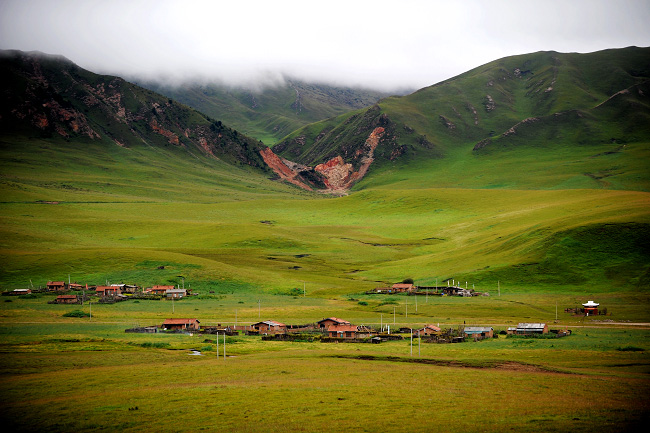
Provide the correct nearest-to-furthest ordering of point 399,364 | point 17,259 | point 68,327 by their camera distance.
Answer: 1. point 399,364
2. point 68,327
3. point 17,259

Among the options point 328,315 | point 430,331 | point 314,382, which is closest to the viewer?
point 314,382

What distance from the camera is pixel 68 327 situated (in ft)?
226

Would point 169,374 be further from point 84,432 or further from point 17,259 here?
point 17,259

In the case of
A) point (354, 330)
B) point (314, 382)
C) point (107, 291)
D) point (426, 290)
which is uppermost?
point (314, 382)

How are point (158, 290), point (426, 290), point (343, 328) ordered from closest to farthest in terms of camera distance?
point (343, 328) → point (158, 290) → point (426, 290)

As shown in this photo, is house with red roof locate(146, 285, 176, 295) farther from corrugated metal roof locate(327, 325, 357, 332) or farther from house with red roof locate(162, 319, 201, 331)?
corrugated metal roof locate(327, 325, 357, 332)

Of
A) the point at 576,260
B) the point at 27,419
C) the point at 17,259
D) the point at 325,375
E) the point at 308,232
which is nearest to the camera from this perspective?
the point at 27,419

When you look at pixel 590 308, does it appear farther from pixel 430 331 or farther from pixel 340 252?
pixel 340 252

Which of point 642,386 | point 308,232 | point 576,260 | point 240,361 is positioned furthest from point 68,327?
point 308,232

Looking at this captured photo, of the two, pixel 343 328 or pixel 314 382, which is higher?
pixel 314 382

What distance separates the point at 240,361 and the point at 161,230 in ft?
427

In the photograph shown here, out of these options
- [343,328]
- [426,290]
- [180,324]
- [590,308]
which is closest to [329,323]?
[343,328]

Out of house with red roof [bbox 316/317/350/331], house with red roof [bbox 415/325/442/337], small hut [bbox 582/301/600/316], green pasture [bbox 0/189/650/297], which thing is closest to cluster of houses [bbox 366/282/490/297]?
green pasture [bbox 0/189/650/297]

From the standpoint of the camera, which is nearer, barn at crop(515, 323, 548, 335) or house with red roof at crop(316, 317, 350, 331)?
barn at crop(515, 323, 548, 335)
